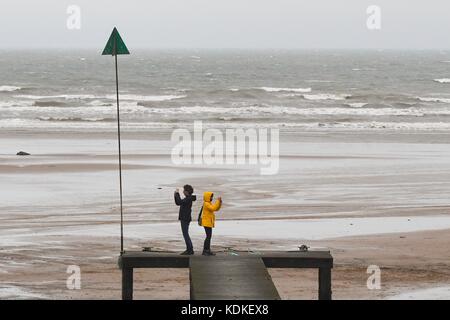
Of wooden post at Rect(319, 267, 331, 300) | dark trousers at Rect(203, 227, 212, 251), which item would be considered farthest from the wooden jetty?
dark trousers at Rect(203, 227, 212, 251)

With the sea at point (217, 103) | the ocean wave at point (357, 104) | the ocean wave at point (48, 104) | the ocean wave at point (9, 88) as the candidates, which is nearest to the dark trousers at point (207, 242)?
the sea at point (217, 103)

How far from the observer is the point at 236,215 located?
21.8 m

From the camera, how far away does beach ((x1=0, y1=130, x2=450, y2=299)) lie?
15.6 meters

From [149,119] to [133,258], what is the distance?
1495 inches

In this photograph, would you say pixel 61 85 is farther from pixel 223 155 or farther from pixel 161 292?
pixel 161 292

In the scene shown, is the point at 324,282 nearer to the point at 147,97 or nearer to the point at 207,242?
the point at 207,242

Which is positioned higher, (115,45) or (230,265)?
(115,45)

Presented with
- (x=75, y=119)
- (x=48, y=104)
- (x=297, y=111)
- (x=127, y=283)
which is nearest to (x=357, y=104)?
(x=297, y=111)

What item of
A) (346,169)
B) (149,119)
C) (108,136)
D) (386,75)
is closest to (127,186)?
(346,169)

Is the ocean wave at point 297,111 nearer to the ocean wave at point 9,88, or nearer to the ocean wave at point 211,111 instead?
the ocean wave at point 211,111

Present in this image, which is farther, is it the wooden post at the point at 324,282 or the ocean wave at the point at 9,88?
the ocean wave at the point at 9,88

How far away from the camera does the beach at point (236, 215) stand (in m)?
15.6

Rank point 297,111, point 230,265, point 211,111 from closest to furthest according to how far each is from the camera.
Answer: point 230,265, point 211,111, point 297,111

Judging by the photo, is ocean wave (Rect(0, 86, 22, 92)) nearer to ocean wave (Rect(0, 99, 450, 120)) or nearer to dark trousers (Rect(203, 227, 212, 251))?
ocean wave (Rect(0, 99, 450, 120))
